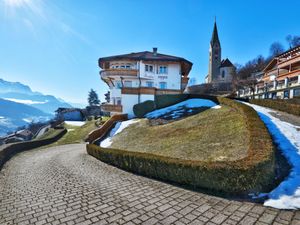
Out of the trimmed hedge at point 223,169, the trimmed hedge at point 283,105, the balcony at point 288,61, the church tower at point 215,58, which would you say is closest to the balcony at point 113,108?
the trimmed hedge at point 283,105

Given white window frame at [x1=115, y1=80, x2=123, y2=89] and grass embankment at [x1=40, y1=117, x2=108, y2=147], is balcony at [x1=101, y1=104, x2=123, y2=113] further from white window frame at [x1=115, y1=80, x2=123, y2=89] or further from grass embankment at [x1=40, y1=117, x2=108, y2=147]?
white window frame at [x1=115, y1=80, x2=123, y2=89]

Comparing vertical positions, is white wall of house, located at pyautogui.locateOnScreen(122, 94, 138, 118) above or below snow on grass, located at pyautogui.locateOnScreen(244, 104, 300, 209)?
above

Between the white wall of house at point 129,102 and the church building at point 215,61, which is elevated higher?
the church building at point 215,61

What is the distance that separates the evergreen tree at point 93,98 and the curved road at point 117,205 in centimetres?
7745

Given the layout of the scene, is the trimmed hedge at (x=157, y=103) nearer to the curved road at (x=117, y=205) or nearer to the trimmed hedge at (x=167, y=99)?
the trimmed hedge at (x=167, y=99)

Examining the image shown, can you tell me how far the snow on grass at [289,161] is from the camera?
205 inches

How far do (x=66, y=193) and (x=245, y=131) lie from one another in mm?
9310

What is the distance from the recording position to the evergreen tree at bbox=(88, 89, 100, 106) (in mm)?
83312

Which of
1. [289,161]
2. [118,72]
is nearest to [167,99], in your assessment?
[118,72]

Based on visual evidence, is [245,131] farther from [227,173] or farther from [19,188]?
[19,188]

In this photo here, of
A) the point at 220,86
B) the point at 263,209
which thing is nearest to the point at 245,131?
the point at 263,209

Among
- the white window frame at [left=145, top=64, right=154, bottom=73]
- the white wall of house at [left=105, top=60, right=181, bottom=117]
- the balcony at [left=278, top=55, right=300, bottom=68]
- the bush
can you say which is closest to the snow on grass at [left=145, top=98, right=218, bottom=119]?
the bush

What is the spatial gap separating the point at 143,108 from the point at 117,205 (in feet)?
70.7

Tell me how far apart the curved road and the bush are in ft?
60.1
